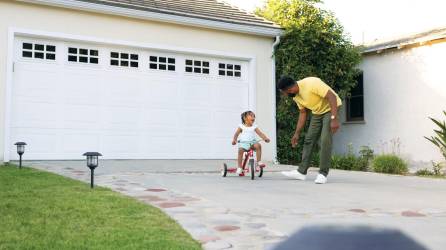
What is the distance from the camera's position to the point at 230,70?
12703 mm

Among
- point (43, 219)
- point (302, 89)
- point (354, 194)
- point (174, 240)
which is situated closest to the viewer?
point (174, 240)

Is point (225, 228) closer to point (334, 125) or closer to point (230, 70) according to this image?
point (334, 125)

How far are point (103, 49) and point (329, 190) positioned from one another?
6319 millimetres

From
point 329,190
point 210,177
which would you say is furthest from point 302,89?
point 210,177

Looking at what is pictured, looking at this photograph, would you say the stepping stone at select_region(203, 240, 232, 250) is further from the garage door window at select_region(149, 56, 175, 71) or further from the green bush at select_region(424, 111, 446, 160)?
the green bush at select_region(424, 111, 446, 160)

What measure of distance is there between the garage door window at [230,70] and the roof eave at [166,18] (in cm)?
86

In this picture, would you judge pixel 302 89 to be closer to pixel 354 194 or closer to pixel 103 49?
pixel 354 194

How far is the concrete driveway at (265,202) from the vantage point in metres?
4.11

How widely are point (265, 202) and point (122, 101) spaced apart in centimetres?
637

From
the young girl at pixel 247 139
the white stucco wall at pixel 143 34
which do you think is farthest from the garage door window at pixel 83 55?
the young girl at pixel 247 139

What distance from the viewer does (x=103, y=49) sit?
11.1 m

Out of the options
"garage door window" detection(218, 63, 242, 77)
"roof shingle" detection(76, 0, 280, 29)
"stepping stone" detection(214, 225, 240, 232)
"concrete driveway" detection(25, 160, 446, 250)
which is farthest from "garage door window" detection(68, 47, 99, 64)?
"stepping stone" detection(214, 225, 240, 232)

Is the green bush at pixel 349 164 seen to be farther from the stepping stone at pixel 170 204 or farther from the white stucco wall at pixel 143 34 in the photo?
the stepping stone at pixel 170 204

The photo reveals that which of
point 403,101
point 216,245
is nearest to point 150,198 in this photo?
point 216,245
